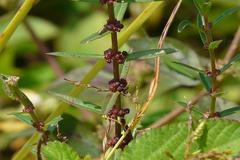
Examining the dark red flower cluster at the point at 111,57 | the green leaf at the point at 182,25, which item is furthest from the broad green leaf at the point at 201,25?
the dark red flower cluster at the point at 111,57

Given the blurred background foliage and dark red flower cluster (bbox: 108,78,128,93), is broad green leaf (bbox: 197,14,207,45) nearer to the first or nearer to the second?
dark red flower cluster (bbox: 108,78,128,93)

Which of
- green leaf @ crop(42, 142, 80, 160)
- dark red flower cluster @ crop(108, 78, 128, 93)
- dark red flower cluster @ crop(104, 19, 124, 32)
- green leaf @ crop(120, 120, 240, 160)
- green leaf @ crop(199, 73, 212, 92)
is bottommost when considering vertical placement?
green leaf @ crop(42, 142, 80, 160)

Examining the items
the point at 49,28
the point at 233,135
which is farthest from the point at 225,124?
the point at 49,28

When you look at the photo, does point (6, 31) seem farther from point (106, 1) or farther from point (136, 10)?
point (136, 10)

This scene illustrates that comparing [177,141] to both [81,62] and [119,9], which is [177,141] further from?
[81,62]

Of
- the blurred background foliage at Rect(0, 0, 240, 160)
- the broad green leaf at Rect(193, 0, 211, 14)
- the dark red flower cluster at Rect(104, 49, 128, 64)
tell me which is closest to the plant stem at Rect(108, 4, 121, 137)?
the dark red flower cluster at Rect(104, 49, 128, 64)

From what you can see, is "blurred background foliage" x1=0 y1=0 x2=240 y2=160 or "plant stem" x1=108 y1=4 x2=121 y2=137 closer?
"plant stem" x1=108 y1=4 x2=121 y2=137

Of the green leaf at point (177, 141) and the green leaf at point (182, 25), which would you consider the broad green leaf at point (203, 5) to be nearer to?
the green leaf at point (182, 25)

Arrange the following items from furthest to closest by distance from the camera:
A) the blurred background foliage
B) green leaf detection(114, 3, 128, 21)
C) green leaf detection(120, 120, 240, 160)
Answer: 1. the blurred background foliage
2. green leaf detection(114, 3, 128, 21)
3. green leaf detection(120, 120, 240, 160)
